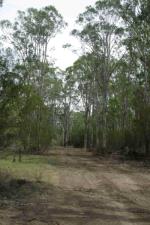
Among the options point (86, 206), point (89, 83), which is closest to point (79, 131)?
point (89, 83)

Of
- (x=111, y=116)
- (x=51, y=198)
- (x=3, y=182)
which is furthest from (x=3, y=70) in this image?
(x=111, y=116)

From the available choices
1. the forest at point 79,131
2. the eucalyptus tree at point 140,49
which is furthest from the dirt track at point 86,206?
the eucalyptus tree at point 140,49

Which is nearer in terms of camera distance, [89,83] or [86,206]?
[86,206]

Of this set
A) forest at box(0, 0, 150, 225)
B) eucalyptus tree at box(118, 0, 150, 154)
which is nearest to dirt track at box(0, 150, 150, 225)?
forest at box(0, 0, 150, 225)

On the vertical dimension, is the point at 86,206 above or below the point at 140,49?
below

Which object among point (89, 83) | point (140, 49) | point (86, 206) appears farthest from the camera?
point (89, 83)

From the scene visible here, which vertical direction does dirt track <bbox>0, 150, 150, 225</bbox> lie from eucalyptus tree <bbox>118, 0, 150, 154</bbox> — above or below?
below

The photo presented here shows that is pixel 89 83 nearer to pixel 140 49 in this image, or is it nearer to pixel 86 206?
pixel 140 49

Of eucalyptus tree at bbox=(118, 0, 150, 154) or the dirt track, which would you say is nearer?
the dirt track

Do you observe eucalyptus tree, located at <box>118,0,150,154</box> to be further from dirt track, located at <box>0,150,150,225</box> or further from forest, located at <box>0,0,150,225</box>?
dirt track, located at <box>0,150,150,225</box>

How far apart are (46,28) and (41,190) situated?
2967 cm

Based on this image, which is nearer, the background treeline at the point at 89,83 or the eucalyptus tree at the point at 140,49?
the background treeline at the point at 89,83

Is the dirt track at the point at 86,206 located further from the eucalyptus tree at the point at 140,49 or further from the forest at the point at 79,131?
the eucalyptus tree at the point at 140,49

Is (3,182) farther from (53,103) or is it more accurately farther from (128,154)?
(53,103)
